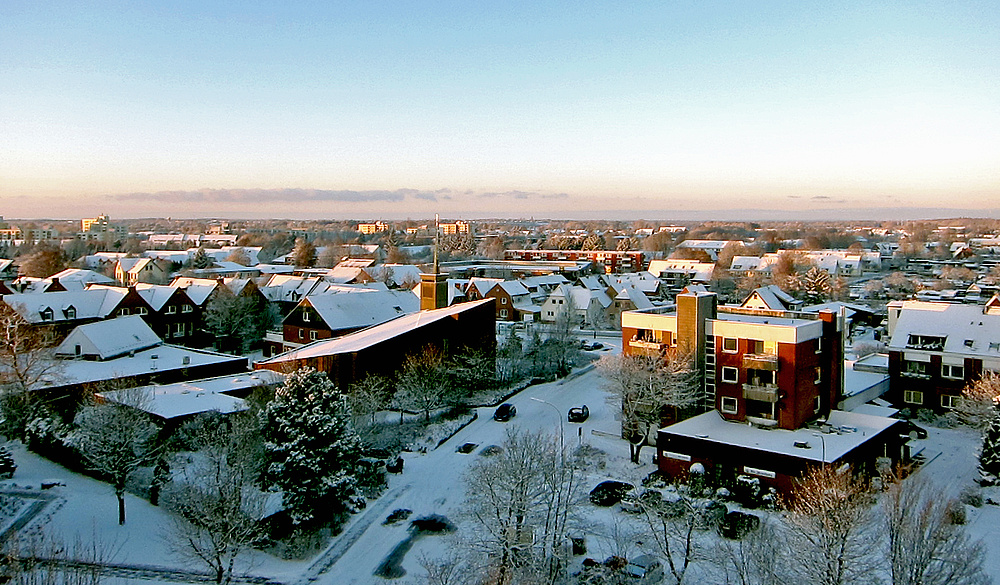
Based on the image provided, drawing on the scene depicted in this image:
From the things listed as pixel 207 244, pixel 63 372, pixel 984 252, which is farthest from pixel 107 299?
pixel 984 252

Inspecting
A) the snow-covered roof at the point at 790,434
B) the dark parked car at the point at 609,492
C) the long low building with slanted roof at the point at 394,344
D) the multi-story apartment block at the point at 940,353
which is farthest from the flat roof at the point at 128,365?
the multi-story apartment block at the point at 940,353

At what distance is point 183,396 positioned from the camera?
31.6 metres

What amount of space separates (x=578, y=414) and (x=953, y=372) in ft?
60.0

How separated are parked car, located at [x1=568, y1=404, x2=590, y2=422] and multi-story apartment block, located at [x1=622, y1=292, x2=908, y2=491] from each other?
436 cm

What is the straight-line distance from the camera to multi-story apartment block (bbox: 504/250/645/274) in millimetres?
124894

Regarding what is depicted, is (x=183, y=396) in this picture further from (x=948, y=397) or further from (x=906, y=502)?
(x=948, y=397)

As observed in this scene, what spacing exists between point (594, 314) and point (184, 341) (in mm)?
35116

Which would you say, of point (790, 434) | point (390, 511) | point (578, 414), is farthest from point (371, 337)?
point (790, 434)

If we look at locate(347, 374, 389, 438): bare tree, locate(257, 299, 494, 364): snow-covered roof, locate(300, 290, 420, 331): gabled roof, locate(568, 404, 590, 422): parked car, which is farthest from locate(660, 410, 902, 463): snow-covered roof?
locate(300, 290, 420, 331): gabled roof

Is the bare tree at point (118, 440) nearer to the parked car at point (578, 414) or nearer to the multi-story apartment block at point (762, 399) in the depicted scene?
the parked car at point (578, 414)

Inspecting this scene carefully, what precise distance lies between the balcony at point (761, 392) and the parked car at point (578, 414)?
8.46 meters

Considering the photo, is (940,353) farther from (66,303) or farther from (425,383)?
(66,303)

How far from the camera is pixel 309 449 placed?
2348cm

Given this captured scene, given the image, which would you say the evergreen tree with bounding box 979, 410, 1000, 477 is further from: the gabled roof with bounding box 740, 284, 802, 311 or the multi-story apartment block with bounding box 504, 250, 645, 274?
the multi-story apartment block with bounding box 504, 250, 645, 274
